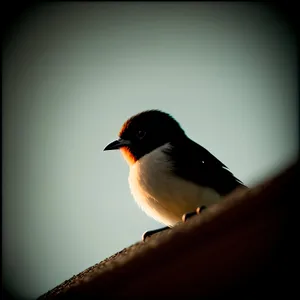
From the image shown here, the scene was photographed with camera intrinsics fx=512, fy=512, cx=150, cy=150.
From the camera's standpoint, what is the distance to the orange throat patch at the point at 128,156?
538 cm

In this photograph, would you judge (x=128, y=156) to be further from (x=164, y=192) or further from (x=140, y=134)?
(x=164, y=192)

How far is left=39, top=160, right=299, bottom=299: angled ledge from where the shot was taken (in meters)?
1.92

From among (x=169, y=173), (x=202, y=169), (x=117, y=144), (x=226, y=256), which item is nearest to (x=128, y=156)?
(x=117, y=144)

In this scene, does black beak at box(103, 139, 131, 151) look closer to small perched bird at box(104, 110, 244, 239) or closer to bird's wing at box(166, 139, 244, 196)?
small perched bird at box(104, 110, 244, 239)

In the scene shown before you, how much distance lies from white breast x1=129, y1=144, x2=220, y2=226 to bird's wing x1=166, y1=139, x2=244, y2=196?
71 mm

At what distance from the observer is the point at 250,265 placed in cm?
208

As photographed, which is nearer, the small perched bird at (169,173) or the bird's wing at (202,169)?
the small perched bird at (169,173)

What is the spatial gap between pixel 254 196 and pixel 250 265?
0.34 m

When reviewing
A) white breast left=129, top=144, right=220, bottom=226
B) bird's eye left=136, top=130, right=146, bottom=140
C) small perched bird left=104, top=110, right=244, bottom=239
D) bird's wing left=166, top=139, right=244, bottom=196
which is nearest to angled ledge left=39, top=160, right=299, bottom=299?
small perched bird left=104, top=110, right=244, bottom=239

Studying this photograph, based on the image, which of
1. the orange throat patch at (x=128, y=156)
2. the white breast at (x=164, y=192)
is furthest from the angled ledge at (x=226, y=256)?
the orange throat patch at (x=128, y=156)

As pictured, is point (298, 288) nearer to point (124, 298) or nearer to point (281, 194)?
point (281, 194)

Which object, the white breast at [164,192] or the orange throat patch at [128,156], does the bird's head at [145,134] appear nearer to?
the orange throat patch at [128,156]

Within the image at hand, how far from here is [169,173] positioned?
468cm

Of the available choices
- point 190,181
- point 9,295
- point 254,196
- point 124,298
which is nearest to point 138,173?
point 190,181
